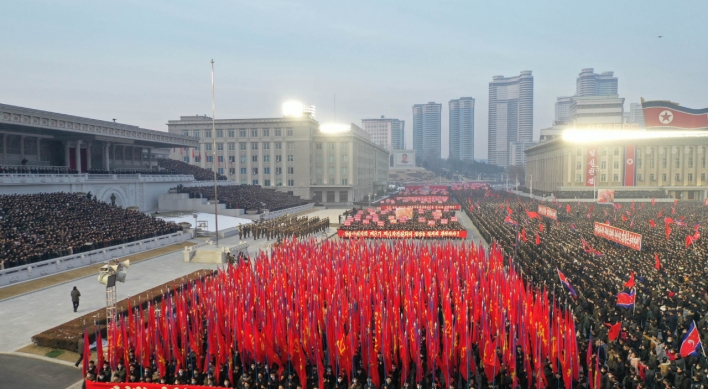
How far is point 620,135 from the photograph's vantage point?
8856 cm

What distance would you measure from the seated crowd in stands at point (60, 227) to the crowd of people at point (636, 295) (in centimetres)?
2550

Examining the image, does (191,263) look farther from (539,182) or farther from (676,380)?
(539,182)

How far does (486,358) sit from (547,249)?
17732 mm

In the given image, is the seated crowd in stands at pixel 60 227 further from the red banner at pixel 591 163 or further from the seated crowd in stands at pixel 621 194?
the red banner at pixel 591 163

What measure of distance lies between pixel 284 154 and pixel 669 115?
68526 mm

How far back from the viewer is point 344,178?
85250 mm

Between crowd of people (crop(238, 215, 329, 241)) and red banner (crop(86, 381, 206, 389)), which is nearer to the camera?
red banner (crop(86, 381, 206, 389))

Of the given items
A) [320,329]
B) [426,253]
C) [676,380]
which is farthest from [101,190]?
[676,380]

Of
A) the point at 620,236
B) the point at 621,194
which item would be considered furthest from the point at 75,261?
the point at 621,194

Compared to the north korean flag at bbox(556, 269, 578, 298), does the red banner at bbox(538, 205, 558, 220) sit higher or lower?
higher

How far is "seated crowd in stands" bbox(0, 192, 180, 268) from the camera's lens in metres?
26.8

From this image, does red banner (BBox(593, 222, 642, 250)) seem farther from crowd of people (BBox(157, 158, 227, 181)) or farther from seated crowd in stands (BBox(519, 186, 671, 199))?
crowd of people (BBox(157, 158, 227, 181))

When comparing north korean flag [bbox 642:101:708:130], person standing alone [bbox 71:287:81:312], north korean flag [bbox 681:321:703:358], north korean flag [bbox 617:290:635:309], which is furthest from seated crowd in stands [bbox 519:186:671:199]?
person standing alone [bbox 71:287:81:312]

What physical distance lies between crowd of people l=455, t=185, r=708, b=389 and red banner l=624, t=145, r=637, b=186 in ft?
192
